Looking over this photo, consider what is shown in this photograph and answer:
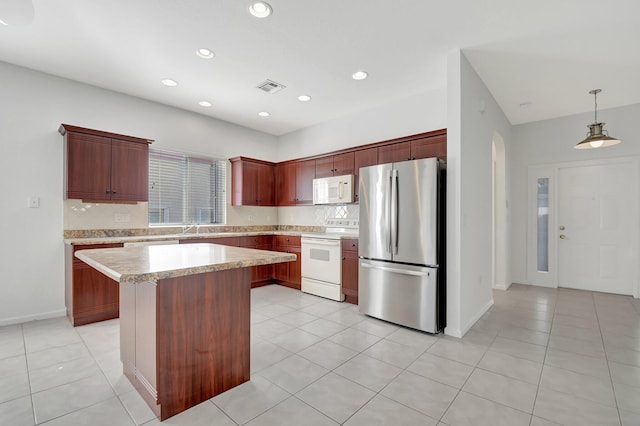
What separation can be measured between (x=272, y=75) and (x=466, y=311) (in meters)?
3.44

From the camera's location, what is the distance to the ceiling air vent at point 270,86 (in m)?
3.78

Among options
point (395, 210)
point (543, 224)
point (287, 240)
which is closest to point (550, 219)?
point (543, 224)

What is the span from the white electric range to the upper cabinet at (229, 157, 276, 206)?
4.31ft

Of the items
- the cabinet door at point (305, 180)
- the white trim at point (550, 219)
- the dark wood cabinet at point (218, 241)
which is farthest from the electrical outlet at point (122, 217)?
the white trim at point (550, 219)

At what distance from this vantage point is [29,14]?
1.73 m

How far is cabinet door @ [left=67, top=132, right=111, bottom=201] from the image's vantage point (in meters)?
3.41

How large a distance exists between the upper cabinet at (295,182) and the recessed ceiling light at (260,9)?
2860 millimetres

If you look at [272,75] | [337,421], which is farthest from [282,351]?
[272,75]

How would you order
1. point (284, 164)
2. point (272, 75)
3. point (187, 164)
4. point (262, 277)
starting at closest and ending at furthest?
point (272, 75) < point (187, 164) < point (262, 277) < point (284, 164)

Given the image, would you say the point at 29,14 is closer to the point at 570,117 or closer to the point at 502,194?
the point at 502,194

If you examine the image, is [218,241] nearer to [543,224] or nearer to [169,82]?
[169,82]

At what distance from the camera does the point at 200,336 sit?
1.88m

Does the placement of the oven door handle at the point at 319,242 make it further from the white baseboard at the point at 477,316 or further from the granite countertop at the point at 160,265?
the granite countertop at the point at 160,265

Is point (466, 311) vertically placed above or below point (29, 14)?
below
